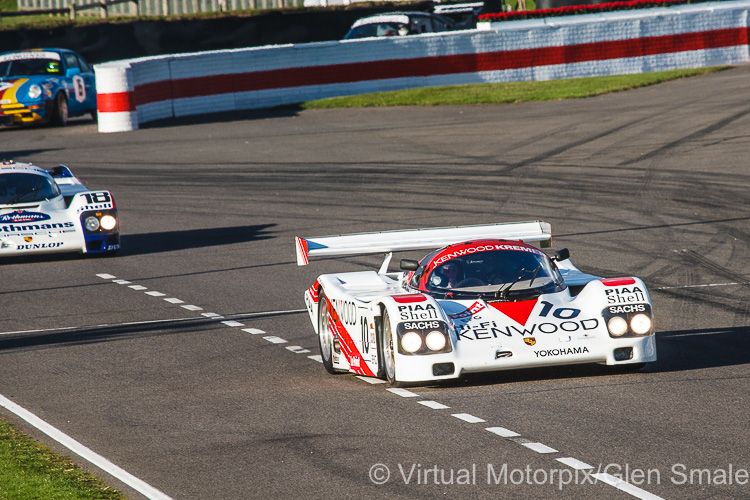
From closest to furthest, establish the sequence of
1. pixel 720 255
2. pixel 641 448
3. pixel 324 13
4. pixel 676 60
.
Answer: pixel 641 448, pixel 720 255, pixel 676 60, pixel 324 13

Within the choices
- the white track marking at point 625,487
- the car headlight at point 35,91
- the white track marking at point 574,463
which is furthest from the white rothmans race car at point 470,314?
the car headlight at point 35,91

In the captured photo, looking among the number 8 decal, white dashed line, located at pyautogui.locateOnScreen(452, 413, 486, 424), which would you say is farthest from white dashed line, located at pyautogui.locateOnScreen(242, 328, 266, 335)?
the number 8 decal

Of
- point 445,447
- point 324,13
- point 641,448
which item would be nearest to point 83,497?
point 445,447

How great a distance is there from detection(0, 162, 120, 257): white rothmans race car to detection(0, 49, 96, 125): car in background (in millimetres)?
13219

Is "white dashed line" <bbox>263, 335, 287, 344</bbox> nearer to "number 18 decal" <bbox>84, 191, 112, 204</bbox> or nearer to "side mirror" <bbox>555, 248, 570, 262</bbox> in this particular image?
"side mirror" <bbox>555, 248, 570, 262</bbox>

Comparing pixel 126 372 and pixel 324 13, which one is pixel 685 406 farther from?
pixel 324 13

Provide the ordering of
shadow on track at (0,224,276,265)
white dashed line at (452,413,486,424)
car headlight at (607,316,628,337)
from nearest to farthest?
1. white dashed line at (452,413,486,424)
2. car headlight at (607,316,628,337)
3. shadow on track at (0,224,276,265)

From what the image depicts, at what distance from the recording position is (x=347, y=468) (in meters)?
7.33

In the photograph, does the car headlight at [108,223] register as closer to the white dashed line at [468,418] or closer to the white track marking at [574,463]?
the white dashed line at [468,418]

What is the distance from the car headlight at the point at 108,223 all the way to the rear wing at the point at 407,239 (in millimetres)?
6353

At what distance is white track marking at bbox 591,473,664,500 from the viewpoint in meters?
6.46

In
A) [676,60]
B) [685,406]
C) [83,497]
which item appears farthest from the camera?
[676,60]

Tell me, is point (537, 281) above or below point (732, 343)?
above

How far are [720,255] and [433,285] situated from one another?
6236mm
